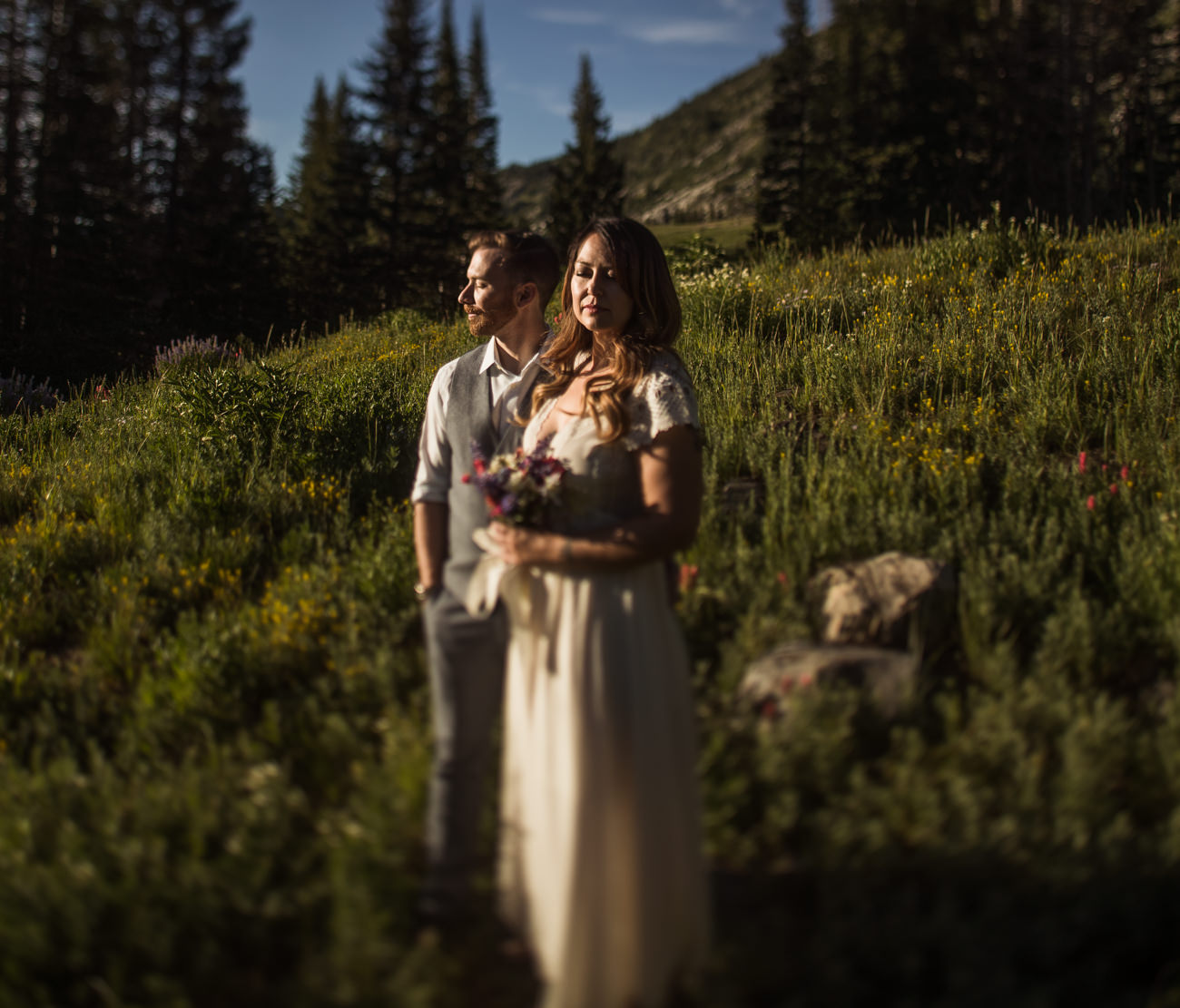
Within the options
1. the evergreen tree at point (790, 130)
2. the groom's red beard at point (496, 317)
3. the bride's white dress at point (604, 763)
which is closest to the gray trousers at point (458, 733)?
the bride's white dress at point (604, 763)

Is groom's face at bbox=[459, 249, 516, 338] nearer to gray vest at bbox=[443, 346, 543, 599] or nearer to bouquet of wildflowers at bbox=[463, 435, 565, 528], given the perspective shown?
gray vest at bbox=[443, 346, 543, 599]

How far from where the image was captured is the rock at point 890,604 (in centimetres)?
325

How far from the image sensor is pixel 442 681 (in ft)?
8.44

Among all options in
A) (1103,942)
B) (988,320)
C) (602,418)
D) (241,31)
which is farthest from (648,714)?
(241,31)

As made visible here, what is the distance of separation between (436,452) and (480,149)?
4234 centimetres

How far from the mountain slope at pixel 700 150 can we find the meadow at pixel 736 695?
121758mm

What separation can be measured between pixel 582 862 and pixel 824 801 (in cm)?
97

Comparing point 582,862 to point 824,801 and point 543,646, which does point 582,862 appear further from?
point 824,801

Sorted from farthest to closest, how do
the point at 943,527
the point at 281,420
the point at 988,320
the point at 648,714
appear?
the point at 988,320 < the point at 281,420 < the point at 943,527 < the point at 648,714

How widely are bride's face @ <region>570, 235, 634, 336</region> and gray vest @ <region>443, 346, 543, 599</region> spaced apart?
0.49m

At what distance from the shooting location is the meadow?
2170mm

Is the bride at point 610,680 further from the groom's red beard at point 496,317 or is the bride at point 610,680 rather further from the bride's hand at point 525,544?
the groom's red beard at point 496,317

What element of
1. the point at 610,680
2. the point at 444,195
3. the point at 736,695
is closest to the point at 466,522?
the point at 610,680

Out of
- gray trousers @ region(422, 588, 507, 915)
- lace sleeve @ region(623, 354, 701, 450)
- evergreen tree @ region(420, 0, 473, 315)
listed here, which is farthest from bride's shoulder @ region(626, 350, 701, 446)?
evergreen tree @ region(420, 0, 473, 315)
